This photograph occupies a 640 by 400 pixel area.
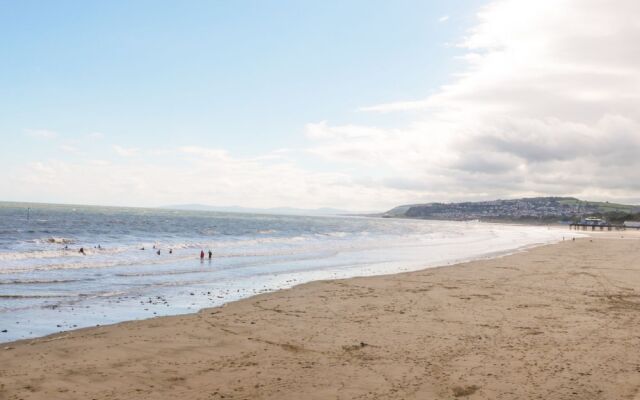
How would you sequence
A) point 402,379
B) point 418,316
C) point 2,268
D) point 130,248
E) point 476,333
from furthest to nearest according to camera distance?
point 130,248 → point 2,268 → point 418,316 → point 476,333 → point 402,379

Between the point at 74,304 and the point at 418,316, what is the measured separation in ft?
40.0

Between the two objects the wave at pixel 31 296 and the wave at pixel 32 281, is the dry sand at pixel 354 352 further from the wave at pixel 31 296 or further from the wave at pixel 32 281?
the wave at pixel 32 281

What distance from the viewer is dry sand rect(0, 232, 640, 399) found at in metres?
8.91

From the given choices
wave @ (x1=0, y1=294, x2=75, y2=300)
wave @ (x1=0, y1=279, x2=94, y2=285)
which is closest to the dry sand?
wave @ (x1=0, y1=294, x2=75, y2=300)

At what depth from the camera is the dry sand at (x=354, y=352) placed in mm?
8914

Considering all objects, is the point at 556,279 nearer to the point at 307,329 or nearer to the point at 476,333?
the point at 476,333

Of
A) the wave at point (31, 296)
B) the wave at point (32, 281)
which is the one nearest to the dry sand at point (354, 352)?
the wave at point (31, 296)

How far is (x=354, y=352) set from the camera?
37.2 ft

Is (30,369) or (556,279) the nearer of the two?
(30,369)

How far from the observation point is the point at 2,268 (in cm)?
2836

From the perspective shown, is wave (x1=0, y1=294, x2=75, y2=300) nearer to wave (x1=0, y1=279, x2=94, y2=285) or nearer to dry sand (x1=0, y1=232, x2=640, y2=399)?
wave (x1=0, y1=279, x2=94, y2=285)

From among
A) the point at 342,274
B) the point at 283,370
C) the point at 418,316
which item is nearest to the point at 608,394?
the point at 283,370

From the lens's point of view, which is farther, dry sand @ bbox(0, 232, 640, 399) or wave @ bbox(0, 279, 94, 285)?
wave @ bbox(0, 279, 94, 285)

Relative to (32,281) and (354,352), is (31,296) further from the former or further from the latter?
(354,352)
